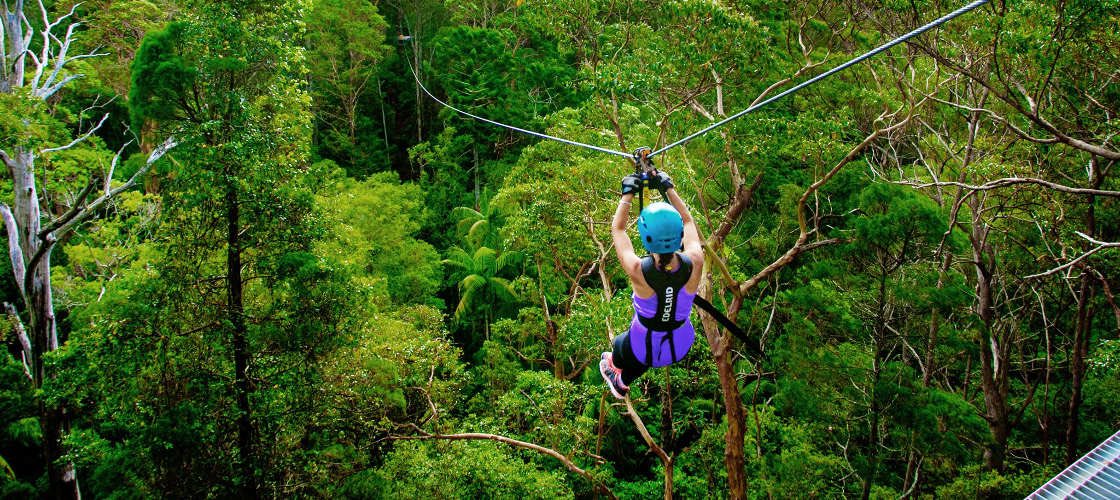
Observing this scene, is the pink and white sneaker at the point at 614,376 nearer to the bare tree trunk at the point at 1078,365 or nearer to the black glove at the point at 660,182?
the black glove at the point at 660,182

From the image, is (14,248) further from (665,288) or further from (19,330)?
(665,288)

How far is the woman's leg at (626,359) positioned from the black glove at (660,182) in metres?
0.93

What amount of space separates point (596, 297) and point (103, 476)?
6.91 m

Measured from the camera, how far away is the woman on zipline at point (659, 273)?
2689 millimetres

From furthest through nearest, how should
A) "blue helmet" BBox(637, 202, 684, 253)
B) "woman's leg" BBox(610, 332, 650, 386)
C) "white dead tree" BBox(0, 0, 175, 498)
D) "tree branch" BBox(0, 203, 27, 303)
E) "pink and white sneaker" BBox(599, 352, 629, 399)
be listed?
"tree branch" BBox(0, 203, 27, 303)
"white dead tree" BBox(0, 0, 175, 498)
"pink and white sneaker" BBox(599, 352, 629, 399)
"woman's leg" BBox(610, 332, 650, 386)
"blue helmet" BBox(637, 202, 684, 253)

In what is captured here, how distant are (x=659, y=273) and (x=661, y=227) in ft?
1.09

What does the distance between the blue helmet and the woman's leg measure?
3.14ft

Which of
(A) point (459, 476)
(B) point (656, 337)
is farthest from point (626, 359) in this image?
(A) point (459, 476)

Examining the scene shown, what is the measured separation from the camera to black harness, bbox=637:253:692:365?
291cm

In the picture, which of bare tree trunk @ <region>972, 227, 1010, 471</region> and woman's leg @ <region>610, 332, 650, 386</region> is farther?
bare tree trunk @ <region>972, 227, 1010, 471</region>

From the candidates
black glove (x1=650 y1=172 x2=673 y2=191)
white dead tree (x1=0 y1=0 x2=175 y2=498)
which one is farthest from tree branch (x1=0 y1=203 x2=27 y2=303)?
black glove (x1=650 y1=172 x2=673 y2=191)

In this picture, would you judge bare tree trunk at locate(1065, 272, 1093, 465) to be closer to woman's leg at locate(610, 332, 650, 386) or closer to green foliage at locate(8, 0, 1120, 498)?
green foliage at locate(8, 0, 1120, 498)

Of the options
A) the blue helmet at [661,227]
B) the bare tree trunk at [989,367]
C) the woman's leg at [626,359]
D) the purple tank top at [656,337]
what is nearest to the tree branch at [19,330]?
the woman's leg at [626,359]

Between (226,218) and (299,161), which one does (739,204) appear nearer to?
(299,161)
